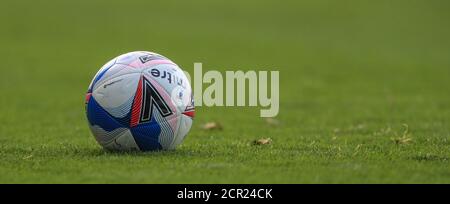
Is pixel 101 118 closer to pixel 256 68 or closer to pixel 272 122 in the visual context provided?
pixel 272 122

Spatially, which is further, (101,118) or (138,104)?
(101,118)

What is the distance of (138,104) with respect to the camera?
9406 millimetres

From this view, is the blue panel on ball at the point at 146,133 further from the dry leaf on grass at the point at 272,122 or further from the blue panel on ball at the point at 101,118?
the dry leaf on grass at the point at 272,122

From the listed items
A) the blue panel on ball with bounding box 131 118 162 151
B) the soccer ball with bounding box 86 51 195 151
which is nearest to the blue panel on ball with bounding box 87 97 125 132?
the soccer ball with bounding box 86 51 195 151

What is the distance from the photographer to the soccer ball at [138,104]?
944 cm

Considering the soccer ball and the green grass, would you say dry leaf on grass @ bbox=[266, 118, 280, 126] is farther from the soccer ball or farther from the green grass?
the soccer ball

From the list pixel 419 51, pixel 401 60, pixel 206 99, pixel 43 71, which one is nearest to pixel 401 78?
pixel 401 60

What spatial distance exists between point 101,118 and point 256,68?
20.2 meters

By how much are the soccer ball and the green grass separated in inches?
10.2

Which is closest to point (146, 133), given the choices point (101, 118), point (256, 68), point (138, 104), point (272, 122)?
point (138, 104)

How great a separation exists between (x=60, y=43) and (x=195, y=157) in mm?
29070

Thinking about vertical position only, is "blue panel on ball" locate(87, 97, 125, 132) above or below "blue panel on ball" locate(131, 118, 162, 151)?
above

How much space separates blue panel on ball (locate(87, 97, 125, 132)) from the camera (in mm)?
9492

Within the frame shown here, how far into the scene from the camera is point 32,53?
33781mm
